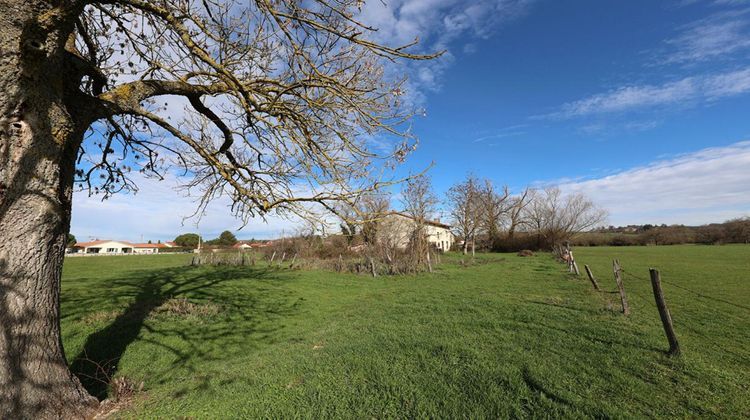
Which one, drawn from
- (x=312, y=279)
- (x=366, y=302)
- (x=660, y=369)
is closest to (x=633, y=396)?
(x=660, y=369)

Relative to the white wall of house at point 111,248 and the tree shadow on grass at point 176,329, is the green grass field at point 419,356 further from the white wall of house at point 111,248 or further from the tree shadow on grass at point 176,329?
the white wall of house at point 111,248

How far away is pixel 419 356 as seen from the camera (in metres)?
5.38

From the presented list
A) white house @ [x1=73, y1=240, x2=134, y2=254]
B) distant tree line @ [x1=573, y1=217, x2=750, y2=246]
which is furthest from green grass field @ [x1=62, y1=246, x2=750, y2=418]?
white house @ [x1=73, y1=240, x2=134, y2=254]

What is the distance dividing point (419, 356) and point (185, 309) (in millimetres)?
6864

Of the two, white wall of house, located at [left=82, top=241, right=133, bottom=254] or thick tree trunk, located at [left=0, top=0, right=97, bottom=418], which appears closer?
thick tree trunk, located at [left=0, top=0, right=97, bottom=418]

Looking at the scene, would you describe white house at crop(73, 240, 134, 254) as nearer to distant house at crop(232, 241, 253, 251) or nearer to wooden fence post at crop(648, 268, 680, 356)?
distant house at crop(232, 241, 253, 251)

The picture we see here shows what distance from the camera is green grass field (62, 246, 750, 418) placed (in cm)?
391

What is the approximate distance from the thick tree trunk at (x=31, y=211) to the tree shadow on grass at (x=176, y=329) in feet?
4.78

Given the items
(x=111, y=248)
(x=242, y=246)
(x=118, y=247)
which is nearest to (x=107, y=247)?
(x=111, y=248)

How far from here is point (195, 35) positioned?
16.1 feet

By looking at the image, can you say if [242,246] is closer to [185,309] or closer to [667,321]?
[185,309]

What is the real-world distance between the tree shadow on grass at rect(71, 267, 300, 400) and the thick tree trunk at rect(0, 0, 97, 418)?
1.46m

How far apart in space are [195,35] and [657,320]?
1113 cm

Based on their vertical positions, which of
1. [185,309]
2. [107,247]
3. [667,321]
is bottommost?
[185,309]
